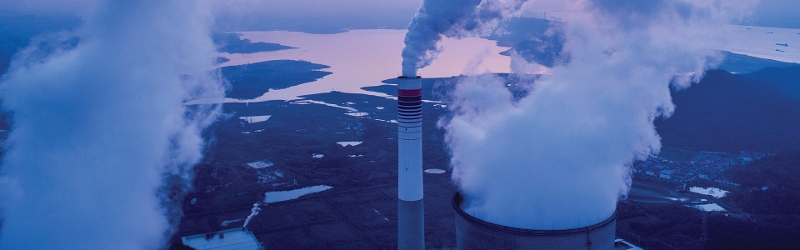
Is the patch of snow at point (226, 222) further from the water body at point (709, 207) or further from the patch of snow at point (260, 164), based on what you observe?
the water body at point (709, 207)

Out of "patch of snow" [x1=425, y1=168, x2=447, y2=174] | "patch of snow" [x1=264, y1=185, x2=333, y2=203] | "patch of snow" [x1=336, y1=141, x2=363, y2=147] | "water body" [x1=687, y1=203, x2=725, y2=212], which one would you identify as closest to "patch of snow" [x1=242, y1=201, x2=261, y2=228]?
"patch of snow" [x1=264, y1=185, x2=333, y2=203]

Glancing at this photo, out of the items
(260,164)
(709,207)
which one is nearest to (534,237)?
(709,207)

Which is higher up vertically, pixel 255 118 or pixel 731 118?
pixel 731 118

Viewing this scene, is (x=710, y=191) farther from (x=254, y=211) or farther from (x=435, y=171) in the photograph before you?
(x=254, y=211)

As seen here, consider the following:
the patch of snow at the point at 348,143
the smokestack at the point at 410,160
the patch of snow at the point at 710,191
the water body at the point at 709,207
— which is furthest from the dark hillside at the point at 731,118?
the smokestack at the point at 410,160

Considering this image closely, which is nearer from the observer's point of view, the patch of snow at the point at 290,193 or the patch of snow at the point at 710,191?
the patch of snow at the point at 290,193

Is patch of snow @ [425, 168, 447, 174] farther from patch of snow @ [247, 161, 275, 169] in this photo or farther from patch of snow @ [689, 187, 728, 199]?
patch of snow @ [689, 187, 728, 199]
